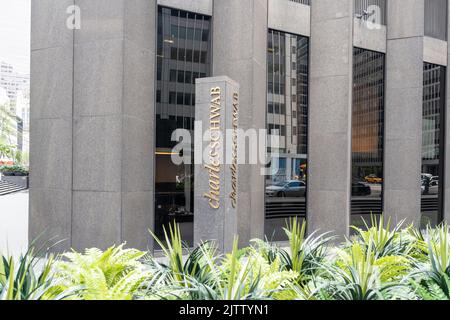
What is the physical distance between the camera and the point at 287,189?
1252cm

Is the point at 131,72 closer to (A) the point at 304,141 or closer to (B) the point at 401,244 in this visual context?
(A) the point at 304,141

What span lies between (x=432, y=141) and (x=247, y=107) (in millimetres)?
9075

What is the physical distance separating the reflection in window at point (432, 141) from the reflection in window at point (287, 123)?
228 inches

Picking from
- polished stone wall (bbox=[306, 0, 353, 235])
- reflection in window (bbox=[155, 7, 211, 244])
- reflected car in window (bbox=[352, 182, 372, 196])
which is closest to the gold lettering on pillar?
reflection in window (bbox=[155, 7, 211, 244])

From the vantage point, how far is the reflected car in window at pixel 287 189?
12.2 metres

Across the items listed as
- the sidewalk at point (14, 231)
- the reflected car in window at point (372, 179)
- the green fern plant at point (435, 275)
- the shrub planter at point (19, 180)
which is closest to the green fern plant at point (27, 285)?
the green fern plant at point (435, 275)

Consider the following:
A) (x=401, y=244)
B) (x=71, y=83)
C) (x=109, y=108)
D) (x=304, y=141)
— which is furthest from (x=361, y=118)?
(x=71, y=83)

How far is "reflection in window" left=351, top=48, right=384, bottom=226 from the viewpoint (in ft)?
44.3

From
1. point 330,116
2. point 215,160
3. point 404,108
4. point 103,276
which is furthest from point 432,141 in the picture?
point 103,276

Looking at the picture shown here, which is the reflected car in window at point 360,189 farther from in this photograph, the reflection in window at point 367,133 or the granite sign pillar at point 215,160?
the granite sign pillar at point 215,160

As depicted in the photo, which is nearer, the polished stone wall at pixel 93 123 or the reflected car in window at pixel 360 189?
the polished stone wall at pixel 93 123

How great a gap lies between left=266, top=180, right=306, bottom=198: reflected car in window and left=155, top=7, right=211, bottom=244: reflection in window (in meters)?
2.91

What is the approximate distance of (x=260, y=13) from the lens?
37.1 feet
